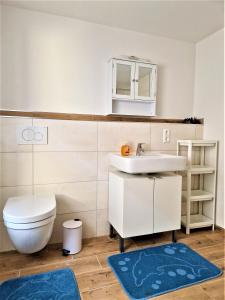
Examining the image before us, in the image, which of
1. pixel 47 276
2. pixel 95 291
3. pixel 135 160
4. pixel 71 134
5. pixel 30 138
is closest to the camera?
pixel 95 291

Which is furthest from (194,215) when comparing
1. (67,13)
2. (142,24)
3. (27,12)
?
(27,12)

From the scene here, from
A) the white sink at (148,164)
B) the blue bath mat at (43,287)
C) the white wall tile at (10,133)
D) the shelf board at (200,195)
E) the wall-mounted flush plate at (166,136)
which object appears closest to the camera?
the blue bath mat at (43,287)

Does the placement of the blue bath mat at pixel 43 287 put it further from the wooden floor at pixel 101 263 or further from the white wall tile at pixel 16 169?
the white wall tile at pixel 16 169

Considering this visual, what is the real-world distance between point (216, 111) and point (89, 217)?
70.4 inches

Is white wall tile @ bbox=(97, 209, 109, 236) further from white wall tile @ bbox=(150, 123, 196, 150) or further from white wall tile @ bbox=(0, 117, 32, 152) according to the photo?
white wall tile @ bbox=(0, 117, 32, 152)

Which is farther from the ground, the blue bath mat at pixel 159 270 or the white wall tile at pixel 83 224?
the white wall tile at pixel 83 224

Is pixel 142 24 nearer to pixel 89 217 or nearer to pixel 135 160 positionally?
pixel 135 160

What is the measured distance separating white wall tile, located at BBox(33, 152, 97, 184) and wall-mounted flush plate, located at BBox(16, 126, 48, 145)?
0.37 ft

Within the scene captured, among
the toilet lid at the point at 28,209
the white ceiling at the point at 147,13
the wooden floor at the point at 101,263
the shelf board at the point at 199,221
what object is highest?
the white ceiling at the point at 147,13

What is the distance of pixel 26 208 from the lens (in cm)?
154

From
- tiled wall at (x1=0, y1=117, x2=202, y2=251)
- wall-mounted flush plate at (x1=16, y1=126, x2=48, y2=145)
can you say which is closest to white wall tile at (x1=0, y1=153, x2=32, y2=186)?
tiled wall at (x1=0, y1=117, x2=202, y2=251)

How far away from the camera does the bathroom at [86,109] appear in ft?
6.09

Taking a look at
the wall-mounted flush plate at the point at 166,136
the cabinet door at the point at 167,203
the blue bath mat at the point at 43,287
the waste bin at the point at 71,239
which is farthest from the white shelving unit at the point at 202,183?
the blue bath mat at the point at 43,287

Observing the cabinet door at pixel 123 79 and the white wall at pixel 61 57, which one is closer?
the white wall at pixel 61 57
